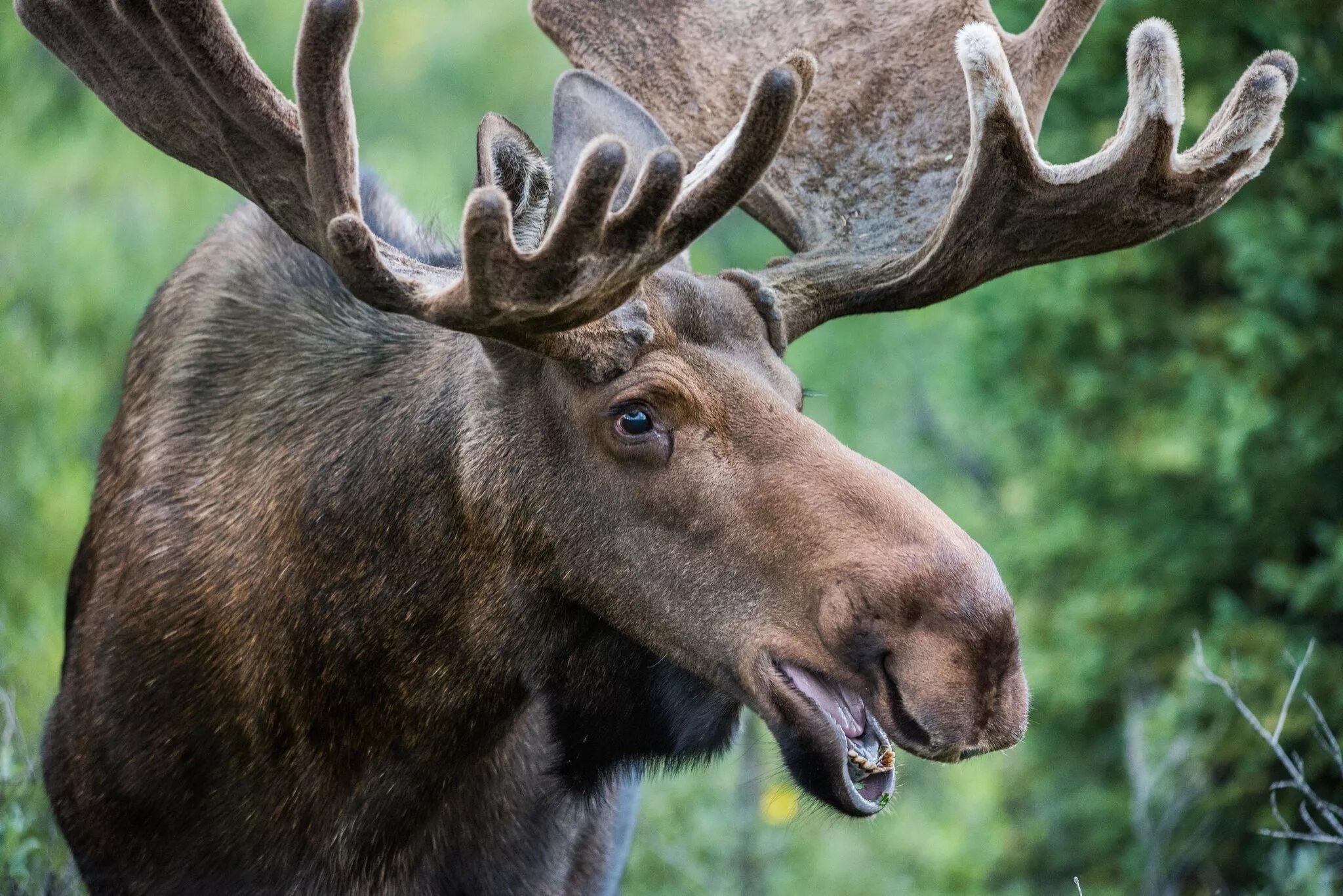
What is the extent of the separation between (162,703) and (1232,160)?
253cm

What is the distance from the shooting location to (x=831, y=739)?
288 cm

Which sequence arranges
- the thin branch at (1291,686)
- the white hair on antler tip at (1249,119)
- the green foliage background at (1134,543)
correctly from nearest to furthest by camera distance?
1. the white hair on antler tip at (1249,119)
2. the thin branch at (1291,686)
3. the green foliage background at (1134,543)

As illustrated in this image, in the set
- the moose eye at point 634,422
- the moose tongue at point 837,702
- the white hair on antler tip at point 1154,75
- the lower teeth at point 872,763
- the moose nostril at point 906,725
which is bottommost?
the lower teeth at point 872,763

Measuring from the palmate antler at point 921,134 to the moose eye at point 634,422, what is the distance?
0.54m

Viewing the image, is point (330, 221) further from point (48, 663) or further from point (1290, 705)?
point (48, 663)

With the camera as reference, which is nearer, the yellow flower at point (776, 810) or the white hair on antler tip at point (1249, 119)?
Result: the white hair on antler tip at point (1249, 119)

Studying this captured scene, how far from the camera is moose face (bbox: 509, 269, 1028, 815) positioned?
276 cm

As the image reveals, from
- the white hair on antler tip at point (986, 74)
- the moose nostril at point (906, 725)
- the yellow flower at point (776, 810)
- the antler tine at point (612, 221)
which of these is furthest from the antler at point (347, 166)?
the yellow flower at point (776, 810)

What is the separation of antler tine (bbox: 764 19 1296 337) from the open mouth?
932 millimetres

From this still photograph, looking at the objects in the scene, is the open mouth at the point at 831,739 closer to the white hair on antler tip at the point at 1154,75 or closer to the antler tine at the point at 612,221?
the antler tine at the point at 612,221

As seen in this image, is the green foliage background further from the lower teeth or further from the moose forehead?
the moose forehead

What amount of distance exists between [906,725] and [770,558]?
0.40 meters

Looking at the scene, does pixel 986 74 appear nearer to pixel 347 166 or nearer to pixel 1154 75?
pixel 1154 75

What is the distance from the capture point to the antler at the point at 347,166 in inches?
107
